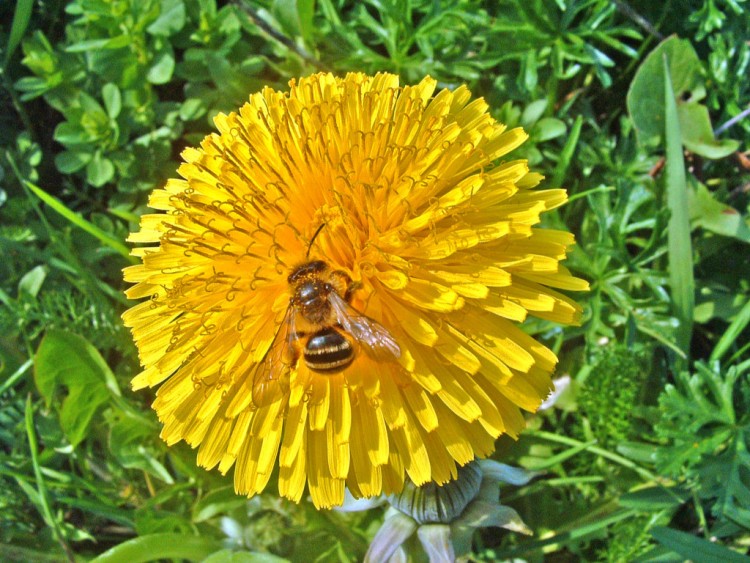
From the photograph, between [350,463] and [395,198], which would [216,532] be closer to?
[350,463]

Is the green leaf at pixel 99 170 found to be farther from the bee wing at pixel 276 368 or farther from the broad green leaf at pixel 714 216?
the broad green leaf at pixel 714 216

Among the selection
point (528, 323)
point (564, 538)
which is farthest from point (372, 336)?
point (564, 538)

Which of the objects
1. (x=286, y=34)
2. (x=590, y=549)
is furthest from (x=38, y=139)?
(x=590, y=549)

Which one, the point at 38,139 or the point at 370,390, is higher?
the point at 38,139

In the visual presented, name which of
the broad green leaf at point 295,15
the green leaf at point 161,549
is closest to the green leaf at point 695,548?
the green leaf at point 161,549

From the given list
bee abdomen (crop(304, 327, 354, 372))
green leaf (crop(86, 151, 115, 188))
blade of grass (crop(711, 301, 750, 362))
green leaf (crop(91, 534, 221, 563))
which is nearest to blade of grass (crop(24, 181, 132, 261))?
green leaf (crop(86, 151, 115, 188))

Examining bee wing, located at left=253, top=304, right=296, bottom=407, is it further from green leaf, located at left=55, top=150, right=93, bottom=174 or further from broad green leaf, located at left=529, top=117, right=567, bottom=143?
green leaf, located at left=55, top=150, right=93, bottom=174

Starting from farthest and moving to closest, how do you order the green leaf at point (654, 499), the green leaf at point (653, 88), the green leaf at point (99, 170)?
1. the green leaf at point (99, 170)
2. the green leaf at point (653, 88)
3. the green leaf at point (654, 499)
